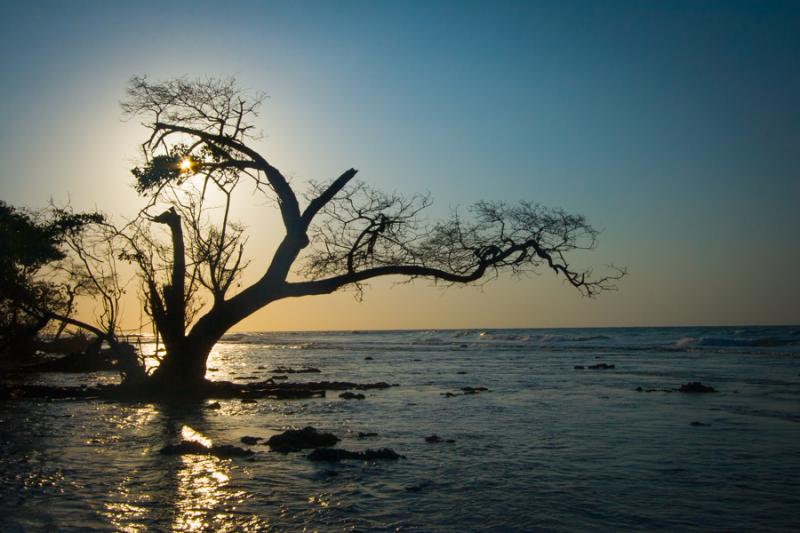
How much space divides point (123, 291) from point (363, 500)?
63.5ft

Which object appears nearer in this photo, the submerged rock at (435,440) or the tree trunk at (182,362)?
the submerged rock at (435,440)

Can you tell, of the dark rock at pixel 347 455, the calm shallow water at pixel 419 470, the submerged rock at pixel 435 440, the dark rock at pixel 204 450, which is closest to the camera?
the calm shallow water at pixel 419 470

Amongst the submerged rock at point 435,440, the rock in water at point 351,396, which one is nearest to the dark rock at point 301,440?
the submerged rock at point 435,440

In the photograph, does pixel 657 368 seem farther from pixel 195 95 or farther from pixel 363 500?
pixel 363 500

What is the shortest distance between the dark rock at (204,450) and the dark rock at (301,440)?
A: 0.67 m

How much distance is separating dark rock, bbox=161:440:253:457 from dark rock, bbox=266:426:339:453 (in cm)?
67

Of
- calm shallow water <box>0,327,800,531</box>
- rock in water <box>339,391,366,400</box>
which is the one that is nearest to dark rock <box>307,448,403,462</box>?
calm shallow water <box>0,327,800,531</box>

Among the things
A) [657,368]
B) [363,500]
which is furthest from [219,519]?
[657,368]

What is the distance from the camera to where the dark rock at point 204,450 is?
9.10 metres

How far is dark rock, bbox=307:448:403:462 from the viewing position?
894 cm

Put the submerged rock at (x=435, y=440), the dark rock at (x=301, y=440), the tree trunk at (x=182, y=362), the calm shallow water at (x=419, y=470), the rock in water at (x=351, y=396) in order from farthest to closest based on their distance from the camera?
the rock in water at (x=351, y=396), the tree trunk at (x=182, y=362), the submerged rock at (x=435, y=440), the dark rock at (x=301, y=440), the calm shallow water at (x=419, y=470)

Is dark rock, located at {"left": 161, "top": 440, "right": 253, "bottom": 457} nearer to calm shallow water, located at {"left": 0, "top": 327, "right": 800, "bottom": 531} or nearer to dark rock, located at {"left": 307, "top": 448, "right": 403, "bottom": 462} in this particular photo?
calm shallow water, located at {"left": 0, "top": 327, "right": 800, "bottom": 531}

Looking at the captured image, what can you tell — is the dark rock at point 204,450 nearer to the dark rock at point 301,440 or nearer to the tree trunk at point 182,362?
the dark rock at point 301,440

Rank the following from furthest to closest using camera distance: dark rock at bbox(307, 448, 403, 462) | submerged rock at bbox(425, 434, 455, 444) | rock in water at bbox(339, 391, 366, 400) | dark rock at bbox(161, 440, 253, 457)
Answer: rock in water at bbox(339, 391, 366, 400)
submerged rock at bbox(425, 434, 455, 444)
dark rock at bbox(161, 440, 253, 457)
dark rock at bbox(307, 448, 403, 462)
